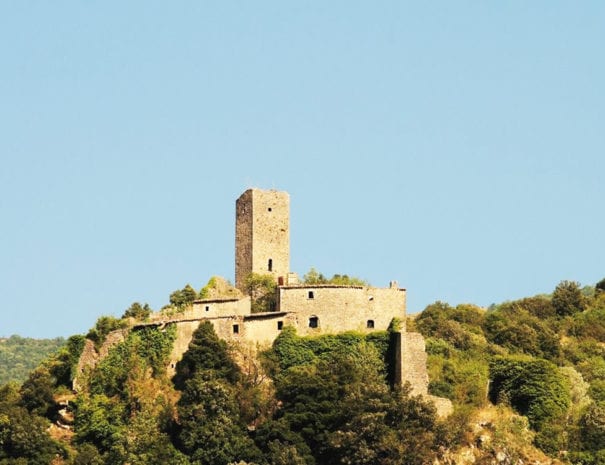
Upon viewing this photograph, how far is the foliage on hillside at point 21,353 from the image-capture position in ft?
397

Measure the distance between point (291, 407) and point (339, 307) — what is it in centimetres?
565

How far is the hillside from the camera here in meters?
47.5

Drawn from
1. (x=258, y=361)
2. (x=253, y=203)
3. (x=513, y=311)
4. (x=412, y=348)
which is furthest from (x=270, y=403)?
(x=513, y=311)

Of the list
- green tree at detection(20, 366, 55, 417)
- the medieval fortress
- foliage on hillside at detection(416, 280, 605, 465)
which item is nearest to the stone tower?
the medieval fortress

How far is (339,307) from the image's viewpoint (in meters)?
53.3

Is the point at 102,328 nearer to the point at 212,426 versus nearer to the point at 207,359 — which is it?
the point at 207,359

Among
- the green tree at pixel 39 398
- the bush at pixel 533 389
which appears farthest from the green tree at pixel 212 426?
the bush at pixel 533 389

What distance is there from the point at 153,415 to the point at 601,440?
1637 centimetres

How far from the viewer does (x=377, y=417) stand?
46844mm

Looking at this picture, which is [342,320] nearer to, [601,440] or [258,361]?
[258,361]

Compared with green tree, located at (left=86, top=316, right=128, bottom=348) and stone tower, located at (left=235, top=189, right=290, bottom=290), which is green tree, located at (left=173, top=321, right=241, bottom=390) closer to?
green tree, located at (left=86, top=316, right=128, bottom=348)

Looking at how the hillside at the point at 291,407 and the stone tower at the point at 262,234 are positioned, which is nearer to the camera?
the hillside at the point at 291,407

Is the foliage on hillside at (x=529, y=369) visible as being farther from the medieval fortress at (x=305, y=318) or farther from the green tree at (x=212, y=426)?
the green tree at (x=212, y=426)

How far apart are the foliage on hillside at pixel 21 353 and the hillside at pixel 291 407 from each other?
6446cm
